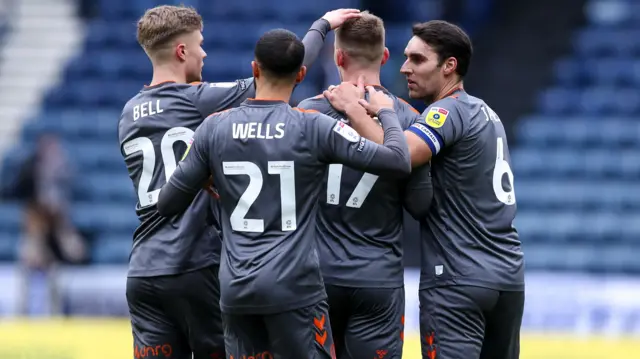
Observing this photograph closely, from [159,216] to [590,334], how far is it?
6488mm

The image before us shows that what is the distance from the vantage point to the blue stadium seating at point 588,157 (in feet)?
44.1

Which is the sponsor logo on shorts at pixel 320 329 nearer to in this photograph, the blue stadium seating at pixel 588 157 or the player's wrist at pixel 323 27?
the player's wrist at pixel 323 27

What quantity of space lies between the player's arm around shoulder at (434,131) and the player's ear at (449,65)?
191 mm

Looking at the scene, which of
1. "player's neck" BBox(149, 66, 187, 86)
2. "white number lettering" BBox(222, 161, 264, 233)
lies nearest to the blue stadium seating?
"player's neck" BBox(149, 66, 187, 86)

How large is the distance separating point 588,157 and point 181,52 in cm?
926

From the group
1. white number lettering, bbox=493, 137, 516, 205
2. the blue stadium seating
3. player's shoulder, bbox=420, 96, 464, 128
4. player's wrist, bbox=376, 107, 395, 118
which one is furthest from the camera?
the blue stadium seating

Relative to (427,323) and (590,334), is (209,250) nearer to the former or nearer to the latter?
(427,323)

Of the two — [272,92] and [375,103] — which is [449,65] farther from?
[272,92]

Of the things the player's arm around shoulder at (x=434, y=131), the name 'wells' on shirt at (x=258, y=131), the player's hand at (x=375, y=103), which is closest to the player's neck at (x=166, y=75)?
the name 'wells' on shirt at (x=258, y=131)

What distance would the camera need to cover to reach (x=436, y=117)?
5.63m

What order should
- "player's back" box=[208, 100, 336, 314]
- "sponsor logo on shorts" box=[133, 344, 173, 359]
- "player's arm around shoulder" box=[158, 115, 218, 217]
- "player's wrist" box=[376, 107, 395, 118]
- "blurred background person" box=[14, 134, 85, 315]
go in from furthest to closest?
"blurred background person" box=[14, 134, 85, 315], "sponsor logo on shorts" box=[133, 344, 173, 359], "player's wrist" box=[376, 107, 395, 118], "player's arm around shoulder" box=[158, 115, 218, 217], "player's back" box=[208, 100, 336, 314]

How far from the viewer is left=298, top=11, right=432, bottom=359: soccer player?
224 inches

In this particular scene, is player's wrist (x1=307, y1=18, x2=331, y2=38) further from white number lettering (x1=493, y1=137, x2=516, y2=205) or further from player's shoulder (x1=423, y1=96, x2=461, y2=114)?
white number lettering (x1=493, y1=137, x2=516, y2=205)

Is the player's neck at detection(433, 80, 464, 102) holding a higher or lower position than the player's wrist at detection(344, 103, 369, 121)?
higher
